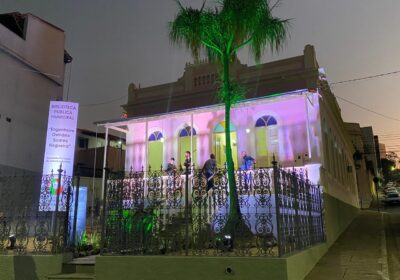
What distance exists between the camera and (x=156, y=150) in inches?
671

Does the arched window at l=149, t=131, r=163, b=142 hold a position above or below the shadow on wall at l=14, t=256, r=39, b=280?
above

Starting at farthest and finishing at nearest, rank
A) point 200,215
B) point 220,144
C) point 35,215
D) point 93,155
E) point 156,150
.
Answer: point 93,155 < point 156,150 < point 220,144 < point 35,215 < point 200,215

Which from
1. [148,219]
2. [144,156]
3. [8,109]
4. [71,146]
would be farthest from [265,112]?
[8,109]

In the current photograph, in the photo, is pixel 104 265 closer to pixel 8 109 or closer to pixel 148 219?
pixel 148 219

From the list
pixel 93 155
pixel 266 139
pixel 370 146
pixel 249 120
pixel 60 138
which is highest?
pixel 370 146

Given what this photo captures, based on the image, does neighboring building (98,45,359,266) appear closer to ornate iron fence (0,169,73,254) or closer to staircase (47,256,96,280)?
ornate iron fence (0,169,73,254)

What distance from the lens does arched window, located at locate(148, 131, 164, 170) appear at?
55.6 ft

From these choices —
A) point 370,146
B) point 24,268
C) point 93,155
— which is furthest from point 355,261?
point 370,146

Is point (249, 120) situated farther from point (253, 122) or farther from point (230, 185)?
point (230, 185)

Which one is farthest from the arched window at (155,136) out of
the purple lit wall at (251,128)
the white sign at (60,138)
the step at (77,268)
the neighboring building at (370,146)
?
the neighboring building at (370,146)

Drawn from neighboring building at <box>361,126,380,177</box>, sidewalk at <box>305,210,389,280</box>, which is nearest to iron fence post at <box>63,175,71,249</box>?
sidewalk at <box>305,210,389,280</box>

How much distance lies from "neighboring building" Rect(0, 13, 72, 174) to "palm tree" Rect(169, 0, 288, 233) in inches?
443

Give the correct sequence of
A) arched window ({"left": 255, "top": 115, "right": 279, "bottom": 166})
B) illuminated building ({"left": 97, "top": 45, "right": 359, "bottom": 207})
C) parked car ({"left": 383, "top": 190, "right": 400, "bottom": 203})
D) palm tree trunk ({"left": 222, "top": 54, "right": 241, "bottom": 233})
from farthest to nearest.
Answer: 1. parked car ({"left": 383, "top": 190, "right": 400, "bottom": 203})
2. arched window ({"left": 255, "top": 115, "right": 279, "bottom": 166})
3. illuminated building ({"left": 97, "top": 45, "right": 359, "bottom": 207})
4. palm tree trunk ({"left": 222, "top": 54, "right": 241, "bottom": 233})

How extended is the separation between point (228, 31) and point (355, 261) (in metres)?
6.40
